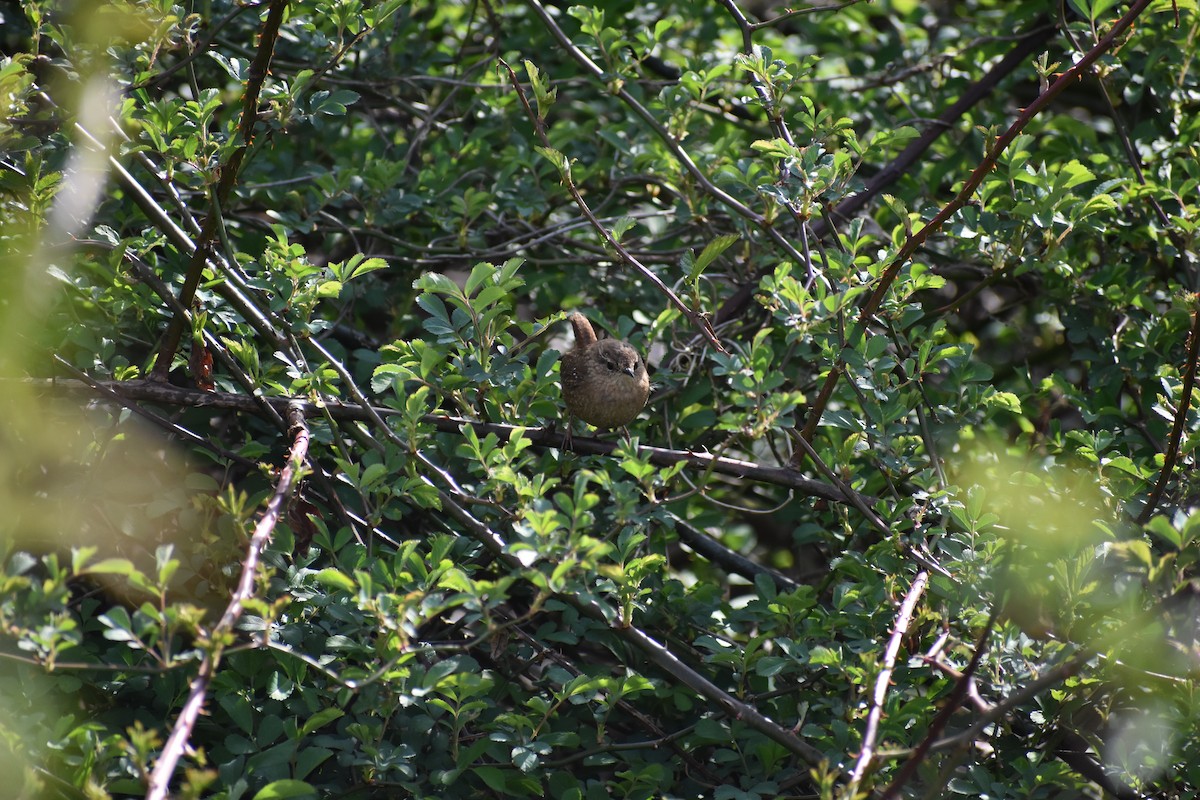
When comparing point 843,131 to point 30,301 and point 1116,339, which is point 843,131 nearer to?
point 1116,339

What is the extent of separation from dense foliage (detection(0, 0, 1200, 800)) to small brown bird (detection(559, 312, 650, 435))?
0.38 feet

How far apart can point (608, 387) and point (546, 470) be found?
38 centimetres

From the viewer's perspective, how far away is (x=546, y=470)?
11.4 feet

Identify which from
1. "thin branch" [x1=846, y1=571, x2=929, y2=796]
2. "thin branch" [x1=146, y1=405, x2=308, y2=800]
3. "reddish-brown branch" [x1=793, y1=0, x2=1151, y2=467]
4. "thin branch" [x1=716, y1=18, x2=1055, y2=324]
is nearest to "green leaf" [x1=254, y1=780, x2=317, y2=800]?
"thin branch" [x1=146, y1=405, x2=308, y2=800]

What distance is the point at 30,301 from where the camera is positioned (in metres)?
2.63

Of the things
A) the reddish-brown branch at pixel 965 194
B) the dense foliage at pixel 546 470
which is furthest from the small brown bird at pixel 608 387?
the reddish-brown branch at pixel 965 194

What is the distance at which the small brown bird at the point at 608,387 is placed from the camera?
3.60 metres

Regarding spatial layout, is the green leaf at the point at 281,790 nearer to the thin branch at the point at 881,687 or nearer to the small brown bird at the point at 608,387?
the thin branch at the point at 881,687

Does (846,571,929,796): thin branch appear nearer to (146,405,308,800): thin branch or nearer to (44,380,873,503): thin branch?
(44,380,873,503): thin branch

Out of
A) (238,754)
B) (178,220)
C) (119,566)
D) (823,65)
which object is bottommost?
(238,754)

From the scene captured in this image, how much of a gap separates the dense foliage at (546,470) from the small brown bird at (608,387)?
115 mm

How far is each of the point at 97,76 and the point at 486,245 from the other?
5.17 ft

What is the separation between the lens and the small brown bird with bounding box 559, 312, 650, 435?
11.8 feet

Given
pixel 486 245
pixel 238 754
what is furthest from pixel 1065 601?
pixel 486 245
